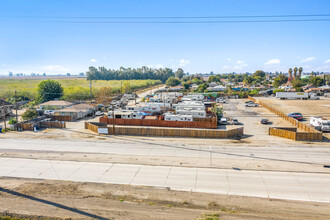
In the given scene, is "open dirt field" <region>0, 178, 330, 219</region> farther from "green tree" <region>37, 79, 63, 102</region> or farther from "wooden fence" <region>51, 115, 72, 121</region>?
"green tree" <region>37, 79, 63, 102</region>

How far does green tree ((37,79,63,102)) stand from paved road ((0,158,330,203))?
58.0m

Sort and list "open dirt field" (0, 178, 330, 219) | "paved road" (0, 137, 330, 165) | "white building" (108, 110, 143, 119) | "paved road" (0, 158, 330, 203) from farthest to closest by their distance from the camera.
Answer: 1. "white building" (108, 110, 143, 119)
2. "paved road" (0, 137, 330, 165)
3. "paved road" (0, 158, 330, 203)
4. "open dirt field" (0, 178, 330, 219)

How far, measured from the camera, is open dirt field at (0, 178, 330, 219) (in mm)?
16938

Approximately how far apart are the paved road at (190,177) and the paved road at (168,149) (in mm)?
4660

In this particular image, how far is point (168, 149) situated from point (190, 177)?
946cm

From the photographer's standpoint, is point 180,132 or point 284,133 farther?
point 180,132

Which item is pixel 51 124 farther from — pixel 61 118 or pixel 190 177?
pixel 190 177

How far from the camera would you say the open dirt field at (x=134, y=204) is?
16.9 m

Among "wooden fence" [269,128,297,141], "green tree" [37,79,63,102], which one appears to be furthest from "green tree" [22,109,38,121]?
"wooden fence" [269,128,297,141]

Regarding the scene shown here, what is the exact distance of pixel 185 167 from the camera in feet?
84.8

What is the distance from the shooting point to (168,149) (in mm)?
32406

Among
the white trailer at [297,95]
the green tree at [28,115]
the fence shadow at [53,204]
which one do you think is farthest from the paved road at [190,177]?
the white trailer at [297,95]

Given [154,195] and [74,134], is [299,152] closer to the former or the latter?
[154,195]

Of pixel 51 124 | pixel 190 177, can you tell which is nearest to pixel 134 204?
pixel 190 177
